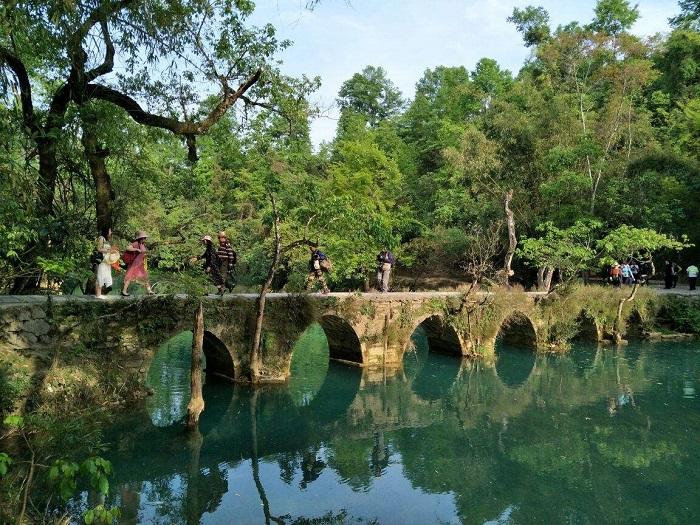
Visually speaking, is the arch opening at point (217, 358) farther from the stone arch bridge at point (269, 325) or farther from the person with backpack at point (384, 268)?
the person with backpack at point (384, 268)

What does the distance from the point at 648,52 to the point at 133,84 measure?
2891 centimetres

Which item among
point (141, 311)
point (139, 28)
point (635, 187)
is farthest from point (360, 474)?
point (635, 187)

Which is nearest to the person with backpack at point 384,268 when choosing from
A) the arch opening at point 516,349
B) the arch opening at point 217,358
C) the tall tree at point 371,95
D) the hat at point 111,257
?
the arch opening at point 516,349

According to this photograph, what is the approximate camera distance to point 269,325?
14.2 meters

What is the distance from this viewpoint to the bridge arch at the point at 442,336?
1872cm

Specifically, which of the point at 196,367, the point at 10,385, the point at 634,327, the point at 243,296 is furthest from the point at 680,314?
the point at 10,385

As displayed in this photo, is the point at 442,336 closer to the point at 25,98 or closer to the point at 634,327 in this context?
the point at 634,327

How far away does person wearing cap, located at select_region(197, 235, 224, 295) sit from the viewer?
43.7 feet

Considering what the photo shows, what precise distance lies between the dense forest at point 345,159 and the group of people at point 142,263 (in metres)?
0.60

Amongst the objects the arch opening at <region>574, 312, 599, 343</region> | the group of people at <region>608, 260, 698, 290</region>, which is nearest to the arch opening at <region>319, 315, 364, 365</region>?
the arch opening at <region>574, 312, 599, 343</region>

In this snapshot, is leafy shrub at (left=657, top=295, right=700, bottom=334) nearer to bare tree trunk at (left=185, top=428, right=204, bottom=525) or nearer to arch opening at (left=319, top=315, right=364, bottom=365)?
arch opening at (left=319, top=315, right=364, bottom=365)

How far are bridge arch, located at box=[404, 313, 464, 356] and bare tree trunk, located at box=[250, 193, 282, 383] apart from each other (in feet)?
19.2

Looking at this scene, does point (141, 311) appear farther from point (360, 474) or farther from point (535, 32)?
point (535, 32)

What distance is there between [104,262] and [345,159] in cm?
2033
